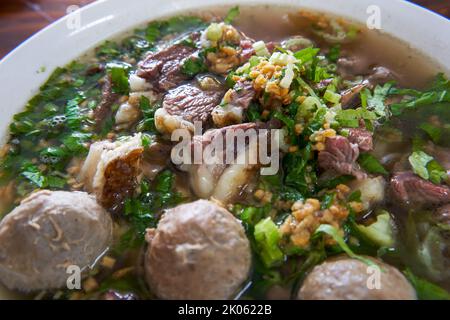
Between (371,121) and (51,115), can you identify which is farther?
(51,115)

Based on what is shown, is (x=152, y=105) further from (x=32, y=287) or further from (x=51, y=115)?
(x=32, y=287)

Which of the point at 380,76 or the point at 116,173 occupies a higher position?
the point at 380,76

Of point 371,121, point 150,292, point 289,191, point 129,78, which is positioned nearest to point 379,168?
point 371,121

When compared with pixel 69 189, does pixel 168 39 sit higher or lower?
higher

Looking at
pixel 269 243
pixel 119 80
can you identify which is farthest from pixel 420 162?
pixel 119 80

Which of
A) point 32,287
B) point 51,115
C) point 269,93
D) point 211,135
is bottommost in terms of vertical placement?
point 32,287

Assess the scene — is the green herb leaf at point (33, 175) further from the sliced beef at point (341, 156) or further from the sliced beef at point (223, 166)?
the sliced beef at point (341, 156)

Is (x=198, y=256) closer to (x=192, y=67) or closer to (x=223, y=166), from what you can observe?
(x=223, y=166)
